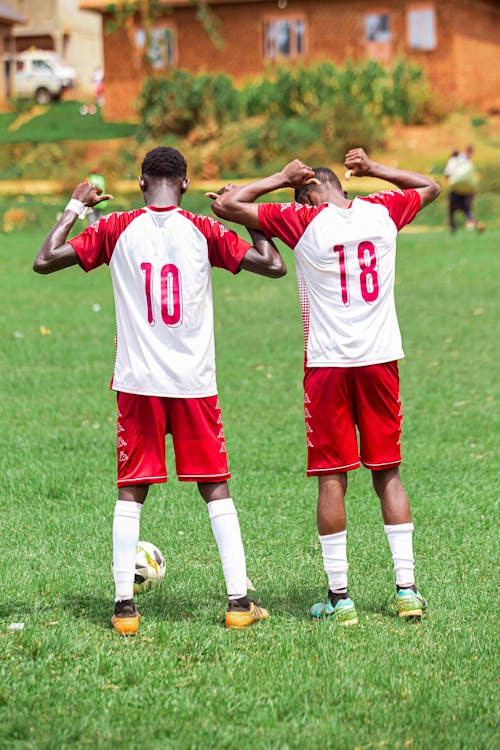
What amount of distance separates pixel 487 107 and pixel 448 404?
35091 millimetres

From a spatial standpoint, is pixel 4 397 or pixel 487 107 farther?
pixel 487 107

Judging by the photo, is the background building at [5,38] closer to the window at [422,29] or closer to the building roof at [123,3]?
the building roof at [123,3]

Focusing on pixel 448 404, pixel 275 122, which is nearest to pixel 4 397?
pixel 448 404

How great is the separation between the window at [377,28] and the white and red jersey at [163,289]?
132 feet

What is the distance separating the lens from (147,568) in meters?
6.04

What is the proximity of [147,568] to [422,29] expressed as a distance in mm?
39664

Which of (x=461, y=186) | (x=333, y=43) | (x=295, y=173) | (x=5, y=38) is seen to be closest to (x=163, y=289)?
(x=295, y=173)

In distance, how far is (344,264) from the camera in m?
5.36

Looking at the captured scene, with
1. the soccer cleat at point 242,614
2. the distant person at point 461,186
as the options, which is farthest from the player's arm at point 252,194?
the distant person at point 461,186

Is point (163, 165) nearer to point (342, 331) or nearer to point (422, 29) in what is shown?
point (342, 331)

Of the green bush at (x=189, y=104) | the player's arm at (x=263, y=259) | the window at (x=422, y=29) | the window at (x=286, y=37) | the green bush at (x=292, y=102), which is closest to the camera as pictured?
the player's arm at (x=263, y=259)

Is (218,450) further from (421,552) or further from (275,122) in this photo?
(275,122)

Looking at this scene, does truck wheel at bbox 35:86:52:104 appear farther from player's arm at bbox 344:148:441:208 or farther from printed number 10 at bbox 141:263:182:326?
printed number 10 at bbox 141:263:182:326

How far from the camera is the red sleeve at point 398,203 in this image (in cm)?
552
